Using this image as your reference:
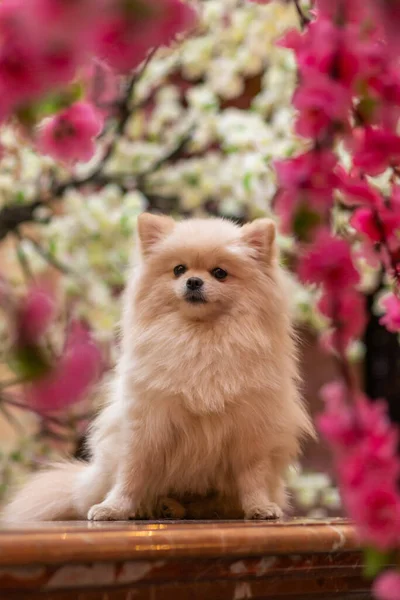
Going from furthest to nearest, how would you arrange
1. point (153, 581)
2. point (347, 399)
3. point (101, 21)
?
point (153, 581) → point (347, 399) → point (101, 21)

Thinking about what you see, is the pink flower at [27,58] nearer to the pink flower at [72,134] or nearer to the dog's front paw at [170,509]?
the pink flower at [72,134]

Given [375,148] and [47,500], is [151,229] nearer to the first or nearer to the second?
[47,500]

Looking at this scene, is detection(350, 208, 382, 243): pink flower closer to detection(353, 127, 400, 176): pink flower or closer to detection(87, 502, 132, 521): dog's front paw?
detection(353, 127, 400, 176): pink flower

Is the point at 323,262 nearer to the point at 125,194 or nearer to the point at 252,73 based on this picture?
the point at 125,194

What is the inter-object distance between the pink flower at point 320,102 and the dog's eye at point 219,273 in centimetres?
124

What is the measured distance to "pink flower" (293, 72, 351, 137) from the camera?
A: 0.60m

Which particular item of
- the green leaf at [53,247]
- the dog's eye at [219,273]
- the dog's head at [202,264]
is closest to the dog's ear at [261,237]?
the dog's head at [202,264]

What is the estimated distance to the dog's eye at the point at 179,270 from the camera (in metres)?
1.88

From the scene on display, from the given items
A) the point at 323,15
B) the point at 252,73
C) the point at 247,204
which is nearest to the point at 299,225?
the point at 323,15

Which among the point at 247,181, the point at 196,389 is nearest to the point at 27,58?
the point at 196,389

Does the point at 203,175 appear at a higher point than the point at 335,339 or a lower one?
higher

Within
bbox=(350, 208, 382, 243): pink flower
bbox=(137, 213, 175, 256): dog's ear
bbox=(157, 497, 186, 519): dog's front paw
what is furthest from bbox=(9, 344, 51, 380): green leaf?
bbox=(137, 213, 175, 256): dog's ear

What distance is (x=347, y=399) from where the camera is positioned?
566mm

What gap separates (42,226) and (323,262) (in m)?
3.00
